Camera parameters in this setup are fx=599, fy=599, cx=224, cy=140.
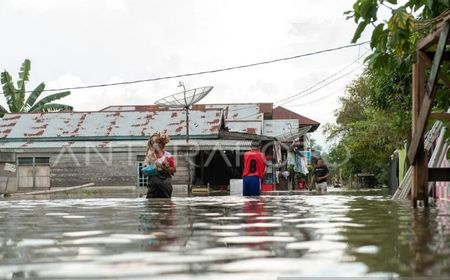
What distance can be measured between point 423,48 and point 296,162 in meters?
A: 41.0

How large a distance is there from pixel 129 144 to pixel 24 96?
10.9 m

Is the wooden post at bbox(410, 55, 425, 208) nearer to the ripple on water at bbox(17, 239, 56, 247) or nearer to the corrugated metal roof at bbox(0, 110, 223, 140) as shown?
the ripple on water at bbox(17, 239, 56, 247)

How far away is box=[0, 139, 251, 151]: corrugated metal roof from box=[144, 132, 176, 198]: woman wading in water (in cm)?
1760

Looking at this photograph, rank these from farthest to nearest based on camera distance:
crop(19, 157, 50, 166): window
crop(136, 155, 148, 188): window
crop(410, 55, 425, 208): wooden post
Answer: crop(19, 157, 50, 166): window → crop(136, 155, 148, 188): window → crop(410, 55, 425, 208): wooden post

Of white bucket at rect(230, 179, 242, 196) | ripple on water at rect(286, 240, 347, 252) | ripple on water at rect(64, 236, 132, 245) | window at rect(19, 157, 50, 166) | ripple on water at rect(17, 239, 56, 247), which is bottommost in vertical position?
white bucket at rect(230, 179, 242, 196)

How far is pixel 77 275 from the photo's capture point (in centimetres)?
244

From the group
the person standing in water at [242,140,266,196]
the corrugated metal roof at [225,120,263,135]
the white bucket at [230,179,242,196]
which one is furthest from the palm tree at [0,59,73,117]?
the person standing in water at [242,140,266,196]

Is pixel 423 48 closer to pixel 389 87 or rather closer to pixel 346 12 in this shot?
pixel 346 12

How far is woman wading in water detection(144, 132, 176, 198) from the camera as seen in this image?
36.5 feet

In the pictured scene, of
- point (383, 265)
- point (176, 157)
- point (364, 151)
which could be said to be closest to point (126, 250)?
point (383, 265)

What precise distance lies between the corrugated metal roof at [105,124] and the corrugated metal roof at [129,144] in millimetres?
427

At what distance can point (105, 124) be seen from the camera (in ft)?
112

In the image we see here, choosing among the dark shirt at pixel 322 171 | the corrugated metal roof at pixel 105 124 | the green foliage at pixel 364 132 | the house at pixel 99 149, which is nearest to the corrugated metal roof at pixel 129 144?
the house at pixel 99 149

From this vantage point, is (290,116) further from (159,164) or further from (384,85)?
(159,164)
